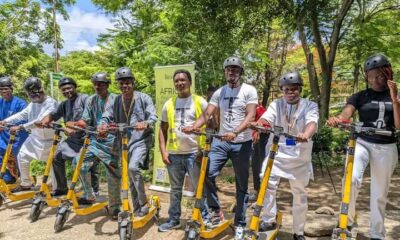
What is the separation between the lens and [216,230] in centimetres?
505

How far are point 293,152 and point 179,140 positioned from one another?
1527mm

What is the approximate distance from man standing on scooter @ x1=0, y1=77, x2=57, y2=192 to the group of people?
0.02 meters

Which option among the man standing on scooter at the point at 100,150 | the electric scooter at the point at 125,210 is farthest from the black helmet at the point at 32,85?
the electric scooter at the point at 125,210

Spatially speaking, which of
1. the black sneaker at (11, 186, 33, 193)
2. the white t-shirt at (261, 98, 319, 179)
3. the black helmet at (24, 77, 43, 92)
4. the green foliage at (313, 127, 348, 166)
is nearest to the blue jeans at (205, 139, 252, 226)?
the white t-shirt at (261, 98, 319, 179)

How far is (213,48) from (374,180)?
7764mm

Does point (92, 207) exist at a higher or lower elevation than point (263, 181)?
lower

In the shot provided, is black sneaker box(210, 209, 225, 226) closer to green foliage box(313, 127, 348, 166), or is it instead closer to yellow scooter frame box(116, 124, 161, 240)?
yellow scooter frame box(116, 124, 161, 240)

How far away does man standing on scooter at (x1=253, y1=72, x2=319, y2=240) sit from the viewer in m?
4.50

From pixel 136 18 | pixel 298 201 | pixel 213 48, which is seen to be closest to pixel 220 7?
pixel 213 48

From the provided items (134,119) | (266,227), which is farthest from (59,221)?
(266,227)

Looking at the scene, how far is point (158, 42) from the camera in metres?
11.5

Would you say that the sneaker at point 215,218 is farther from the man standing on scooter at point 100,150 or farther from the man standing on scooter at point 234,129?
the man standing on scooter at point 100,150

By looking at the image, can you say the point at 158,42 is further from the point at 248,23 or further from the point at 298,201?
the point at 298,201

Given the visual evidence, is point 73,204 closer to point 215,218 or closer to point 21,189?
point 215,218
